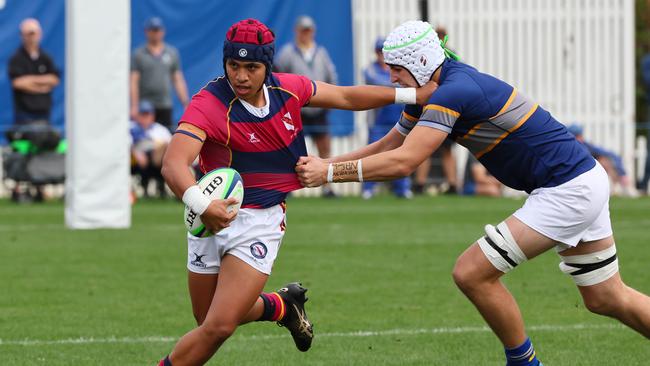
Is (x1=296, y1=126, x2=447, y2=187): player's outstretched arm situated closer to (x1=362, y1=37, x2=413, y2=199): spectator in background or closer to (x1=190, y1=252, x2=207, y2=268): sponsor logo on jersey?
(x1=190, y1=252, x2=207, y2=268): sponsor logo on jersey

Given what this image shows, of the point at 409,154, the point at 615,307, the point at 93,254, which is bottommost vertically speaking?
the point at 93,254

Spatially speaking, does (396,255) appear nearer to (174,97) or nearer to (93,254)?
(93,254)

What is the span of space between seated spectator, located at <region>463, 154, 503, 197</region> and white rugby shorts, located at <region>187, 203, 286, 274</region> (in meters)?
14.6

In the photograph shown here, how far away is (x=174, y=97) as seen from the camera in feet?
71.7

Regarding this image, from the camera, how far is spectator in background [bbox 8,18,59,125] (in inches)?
751

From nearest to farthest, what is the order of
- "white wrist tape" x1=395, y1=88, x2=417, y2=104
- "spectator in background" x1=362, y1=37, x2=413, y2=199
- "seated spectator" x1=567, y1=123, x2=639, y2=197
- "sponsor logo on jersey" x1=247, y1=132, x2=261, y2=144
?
1. "sponsor logo on jersey" x1=247, y1=132, x2=261, y2=144
2. "white wrist tape" x1=395, y1=88, x2=417, y2=104
3. "spectator in background" x1=362, y1=37, x2=413, y2=199
4. "seated spectator" x1=567, y1=123, x2=639, y2=197

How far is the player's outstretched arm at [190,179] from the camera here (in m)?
6.13

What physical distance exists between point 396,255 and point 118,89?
405 cm

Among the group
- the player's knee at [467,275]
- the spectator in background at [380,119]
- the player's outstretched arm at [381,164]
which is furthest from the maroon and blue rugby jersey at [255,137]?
the spectator in background at [380,119]

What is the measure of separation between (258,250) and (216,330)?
0.45 m

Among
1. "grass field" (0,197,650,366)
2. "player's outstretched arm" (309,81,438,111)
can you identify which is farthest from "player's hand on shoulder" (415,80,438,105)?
"grass field" (0,197,650,366)

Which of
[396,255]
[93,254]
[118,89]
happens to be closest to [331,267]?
[396,255]

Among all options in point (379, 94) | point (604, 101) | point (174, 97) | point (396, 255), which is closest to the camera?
point (379, 94)

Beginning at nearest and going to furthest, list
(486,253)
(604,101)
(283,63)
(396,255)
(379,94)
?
(486,253), (379,94), (396,255), (283,63), (604,101)
